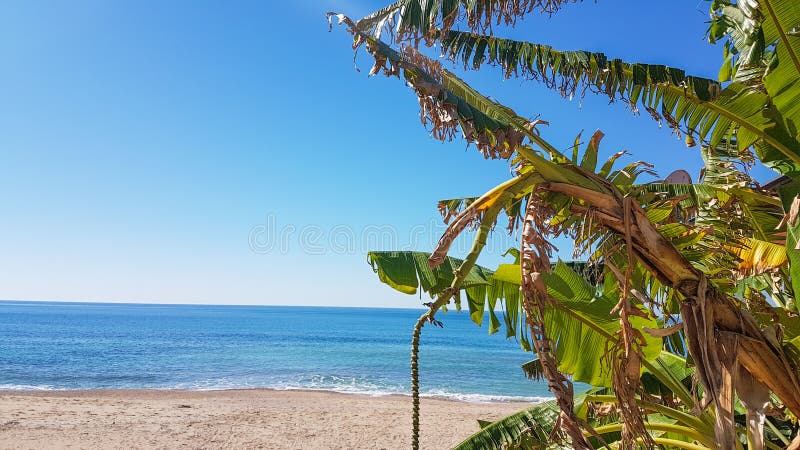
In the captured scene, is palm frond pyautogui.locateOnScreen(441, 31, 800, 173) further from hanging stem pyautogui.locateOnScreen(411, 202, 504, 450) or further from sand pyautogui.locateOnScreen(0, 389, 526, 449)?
sand pyautogui.locateOnScreen(0, 389, 526, 449)

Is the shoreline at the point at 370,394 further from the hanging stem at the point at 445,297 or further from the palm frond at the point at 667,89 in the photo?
the hanging stem at the point at 445,297

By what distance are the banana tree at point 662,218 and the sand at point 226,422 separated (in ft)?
33.6

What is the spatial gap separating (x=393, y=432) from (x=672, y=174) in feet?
41.6

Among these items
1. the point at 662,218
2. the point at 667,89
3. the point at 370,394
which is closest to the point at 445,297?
the point at 662,218

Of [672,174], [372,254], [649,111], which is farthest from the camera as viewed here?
[649,111]

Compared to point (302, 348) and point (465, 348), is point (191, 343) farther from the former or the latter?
point (465, 348)

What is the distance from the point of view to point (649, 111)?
14.3ft

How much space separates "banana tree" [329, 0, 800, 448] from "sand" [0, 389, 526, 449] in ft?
33.6

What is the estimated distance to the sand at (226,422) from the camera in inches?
476

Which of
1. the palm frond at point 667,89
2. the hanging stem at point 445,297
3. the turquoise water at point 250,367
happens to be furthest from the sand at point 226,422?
the hanging stem at point 445,297

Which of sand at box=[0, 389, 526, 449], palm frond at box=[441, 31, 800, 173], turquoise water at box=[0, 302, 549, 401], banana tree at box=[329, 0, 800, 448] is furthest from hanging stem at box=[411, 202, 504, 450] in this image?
turquoise water at box=[0, 302, 549, 401]

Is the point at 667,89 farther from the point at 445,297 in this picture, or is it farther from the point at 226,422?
the point at 226,422

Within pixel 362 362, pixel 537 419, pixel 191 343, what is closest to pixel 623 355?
pixel 537 419

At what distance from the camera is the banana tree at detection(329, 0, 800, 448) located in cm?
163
